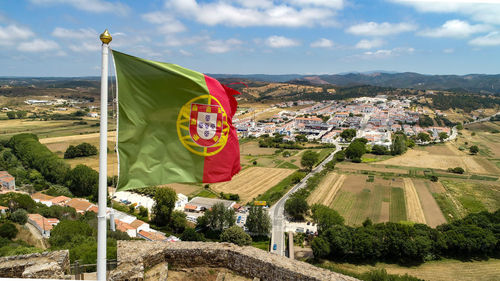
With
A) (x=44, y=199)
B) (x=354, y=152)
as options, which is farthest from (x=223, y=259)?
(x=354, y=152)

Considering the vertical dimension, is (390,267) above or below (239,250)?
below

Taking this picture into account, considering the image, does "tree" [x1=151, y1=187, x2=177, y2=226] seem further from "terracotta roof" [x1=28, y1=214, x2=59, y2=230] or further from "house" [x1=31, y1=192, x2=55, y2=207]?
"house" [x1=31, y1=192, x2=55, y2=207]

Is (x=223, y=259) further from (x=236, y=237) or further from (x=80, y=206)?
(x=80, y=206)

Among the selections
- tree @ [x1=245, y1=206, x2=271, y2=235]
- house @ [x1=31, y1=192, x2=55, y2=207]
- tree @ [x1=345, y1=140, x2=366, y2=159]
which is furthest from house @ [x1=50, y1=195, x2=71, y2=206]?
tree @ [x1=345, y1=140, x2=366, y2=159]

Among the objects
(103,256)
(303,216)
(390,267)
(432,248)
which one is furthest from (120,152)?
(303,216)

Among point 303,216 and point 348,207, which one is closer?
point 303,216

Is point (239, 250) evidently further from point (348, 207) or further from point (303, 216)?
point (348, 207)
